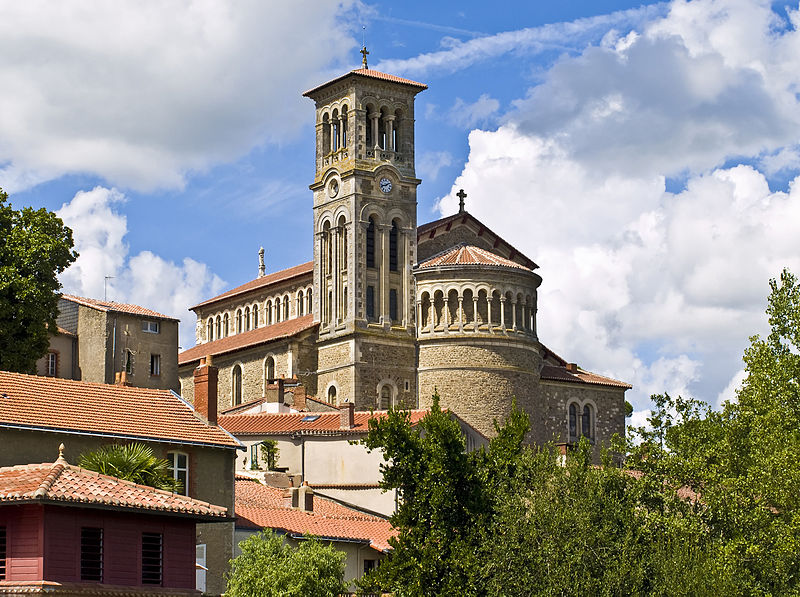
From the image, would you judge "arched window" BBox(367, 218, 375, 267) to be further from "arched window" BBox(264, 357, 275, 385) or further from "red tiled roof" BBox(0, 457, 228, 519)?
"red tiled roof" BBox(0, 457, 228, 519)

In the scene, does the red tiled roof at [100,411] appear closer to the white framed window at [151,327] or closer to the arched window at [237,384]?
the white framed window at [151,327]

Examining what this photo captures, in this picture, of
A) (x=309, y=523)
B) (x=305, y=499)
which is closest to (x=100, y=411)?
(x=309, y=523)

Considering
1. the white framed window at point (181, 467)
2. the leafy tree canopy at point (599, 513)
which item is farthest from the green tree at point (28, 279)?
the leafy tree canopy at point (599, 513)

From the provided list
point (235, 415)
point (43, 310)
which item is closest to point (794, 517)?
point (43, 310)

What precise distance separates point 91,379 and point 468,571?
1312 inches

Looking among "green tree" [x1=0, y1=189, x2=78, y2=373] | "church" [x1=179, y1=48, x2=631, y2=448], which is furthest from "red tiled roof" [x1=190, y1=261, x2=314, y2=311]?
"green tree" [x1=0, y1=189, x2=78, y2=373]

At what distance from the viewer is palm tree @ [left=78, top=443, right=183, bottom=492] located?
123 feet

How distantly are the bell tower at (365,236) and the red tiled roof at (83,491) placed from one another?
140ft

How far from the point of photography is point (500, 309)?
78438mm

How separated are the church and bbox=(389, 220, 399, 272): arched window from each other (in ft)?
0.25

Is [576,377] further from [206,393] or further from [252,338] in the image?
[206,393]

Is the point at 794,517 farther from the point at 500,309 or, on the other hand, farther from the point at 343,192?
the point at 343,192

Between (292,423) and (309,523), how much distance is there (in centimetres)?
1839

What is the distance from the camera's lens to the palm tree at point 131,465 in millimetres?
37500
